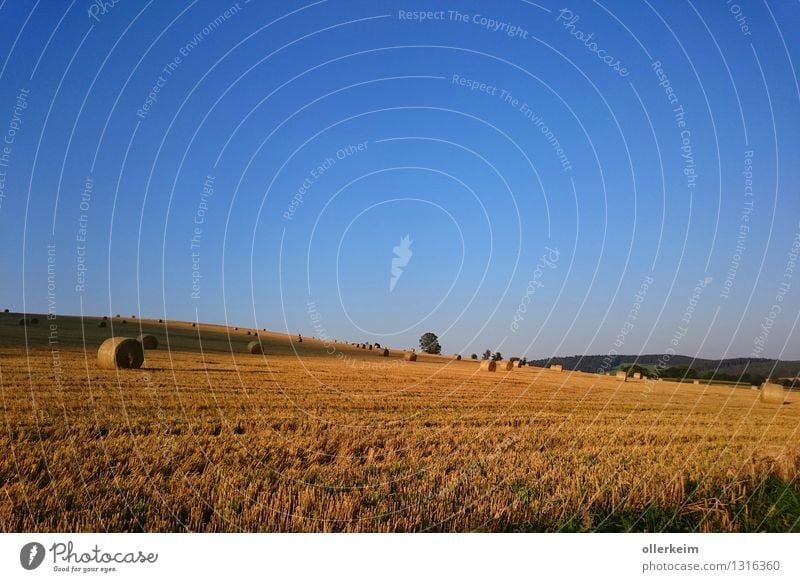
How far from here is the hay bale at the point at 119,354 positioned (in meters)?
20.6

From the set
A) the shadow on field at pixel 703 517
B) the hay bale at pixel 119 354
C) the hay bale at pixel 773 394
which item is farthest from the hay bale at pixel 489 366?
the shadow on field at pixel 703 517

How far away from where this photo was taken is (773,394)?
26391 mm

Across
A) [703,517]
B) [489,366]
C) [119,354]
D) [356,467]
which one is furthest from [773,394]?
[119,354]

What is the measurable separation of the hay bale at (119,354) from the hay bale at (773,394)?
86.6 ft

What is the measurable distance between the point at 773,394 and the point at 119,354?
2715 centimetres

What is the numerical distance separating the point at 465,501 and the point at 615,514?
153cm

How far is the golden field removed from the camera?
223 inches

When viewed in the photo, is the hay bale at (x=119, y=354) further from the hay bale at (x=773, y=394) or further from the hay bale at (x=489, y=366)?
the hay bale at (x=773, y=394)

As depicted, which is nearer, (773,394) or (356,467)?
(356,467)

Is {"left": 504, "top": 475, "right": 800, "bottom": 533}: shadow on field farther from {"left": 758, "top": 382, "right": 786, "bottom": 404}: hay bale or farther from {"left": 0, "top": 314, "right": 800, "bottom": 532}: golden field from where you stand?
{"left": 758, "top": 382, "right": 786, "bottom": 404}: hay bale

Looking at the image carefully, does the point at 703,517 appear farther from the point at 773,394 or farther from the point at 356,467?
the point at 773,394

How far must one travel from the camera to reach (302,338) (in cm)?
6450

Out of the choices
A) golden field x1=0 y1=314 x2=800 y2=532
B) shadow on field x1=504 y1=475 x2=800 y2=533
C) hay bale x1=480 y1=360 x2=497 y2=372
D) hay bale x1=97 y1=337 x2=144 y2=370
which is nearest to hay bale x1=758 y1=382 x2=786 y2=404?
golden field x1=0 y1=314 x2=800 y2=532
